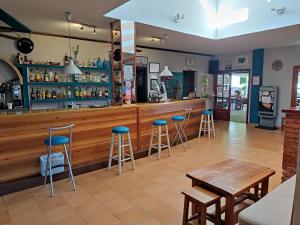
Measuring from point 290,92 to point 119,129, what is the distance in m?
6.31

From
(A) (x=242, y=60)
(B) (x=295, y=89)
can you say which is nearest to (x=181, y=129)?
(B) (x=295, y=89)

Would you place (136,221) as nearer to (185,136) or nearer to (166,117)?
(166,117)

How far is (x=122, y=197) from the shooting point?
9.46ft

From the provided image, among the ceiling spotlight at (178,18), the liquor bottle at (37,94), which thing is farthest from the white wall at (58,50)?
the ceiling spotlight at (178,18)

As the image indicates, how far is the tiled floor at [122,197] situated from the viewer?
7.95ft

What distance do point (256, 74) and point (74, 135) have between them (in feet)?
22.9

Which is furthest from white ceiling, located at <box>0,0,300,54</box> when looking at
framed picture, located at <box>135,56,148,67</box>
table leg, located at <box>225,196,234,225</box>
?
table leg, located at <box>225,196,234,225</box>

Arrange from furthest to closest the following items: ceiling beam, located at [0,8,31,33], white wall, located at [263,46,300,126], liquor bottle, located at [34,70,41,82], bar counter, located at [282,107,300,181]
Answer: white wall, located at [263,46,300,126] → liquor bottle, located at [34,70,41,82] → ceiling beam, located at [0,8,31,33] → bar counter, located at [282,107,300,181]

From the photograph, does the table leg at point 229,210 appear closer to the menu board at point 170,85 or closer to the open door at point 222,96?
the menu board at point 170,85

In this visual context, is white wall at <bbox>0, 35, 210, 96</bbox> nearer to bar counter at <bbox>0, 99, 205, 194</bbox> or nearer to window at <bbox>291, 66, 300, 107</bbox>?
bar counter at <bbox>0, 99, 205, 194</bbox>

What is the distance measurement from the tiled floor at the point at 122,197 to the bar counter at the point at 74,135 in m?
0.22

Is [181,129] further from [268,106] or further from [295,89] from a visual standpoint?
[295,89]

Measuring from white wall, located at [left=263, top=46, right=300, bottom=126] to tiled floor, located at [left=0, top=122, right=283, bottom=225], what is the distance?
11.3 feet

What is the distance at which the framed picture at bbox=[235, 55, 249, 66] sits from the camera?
8.21m
